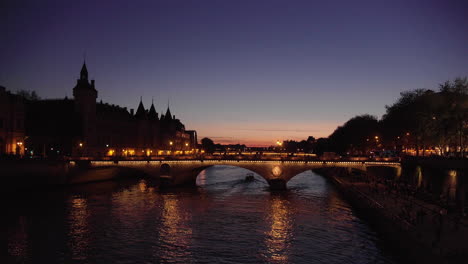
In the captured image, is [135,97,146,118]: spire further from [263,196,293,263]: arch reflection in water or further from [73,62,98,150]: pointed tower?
[263,196,293,263]: arch reflection in water

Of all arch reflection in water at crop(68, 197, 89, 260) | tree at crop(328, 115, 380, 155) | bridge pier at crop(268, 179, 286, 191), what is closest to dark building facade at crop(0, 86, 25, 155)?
arch reflection in water at crop(68, 197, 89, 260)

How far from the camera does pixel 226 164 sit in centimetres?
7450

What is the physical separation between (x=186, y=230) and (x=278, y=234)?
8355 mm

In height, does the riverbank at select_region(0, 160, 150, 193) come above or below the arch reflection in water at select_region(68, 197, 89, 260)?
above

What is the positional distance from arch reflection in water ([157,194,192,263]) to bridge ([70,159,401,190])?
2266 cm

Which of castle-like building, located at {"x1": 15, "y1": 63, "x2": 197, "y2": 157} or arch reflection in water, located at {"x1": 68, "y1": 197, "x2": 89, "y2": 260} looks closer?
arch reflection in water, located at {"x1": 68, "y1": 197, "x2": 89, "y2": 260}

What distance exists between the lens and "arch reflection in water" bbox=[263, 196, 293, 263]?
33191mm

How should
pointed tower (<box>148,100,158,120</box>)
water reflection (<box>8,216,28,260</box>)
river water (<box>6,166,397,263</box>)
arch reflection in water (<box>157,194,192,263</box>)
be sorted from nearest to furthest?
1. water reflection (<box>8,216,28,260</box>)
2. river water (<box>6,166,397,263</box>)
3. arch reflection in water (<box>157,194,192,263</box>)
4. pointed tower (<box>148,100,158,120</box>)

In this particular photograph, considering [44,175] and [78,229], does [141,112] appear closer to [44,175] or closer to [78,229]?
[44,175]

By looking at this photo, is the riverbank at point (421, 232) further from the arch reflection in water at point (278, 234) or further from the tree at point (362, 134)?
the tree at point (362, 134)

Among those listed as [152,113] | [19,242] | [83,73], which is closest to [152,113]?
[152,113]

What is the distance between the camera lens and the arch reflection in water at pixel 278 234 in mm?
33191

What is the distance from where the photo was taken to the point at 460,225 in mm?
34438

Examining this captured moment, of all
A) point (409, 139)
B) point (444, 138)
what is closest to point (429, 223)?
point (444, 138)
